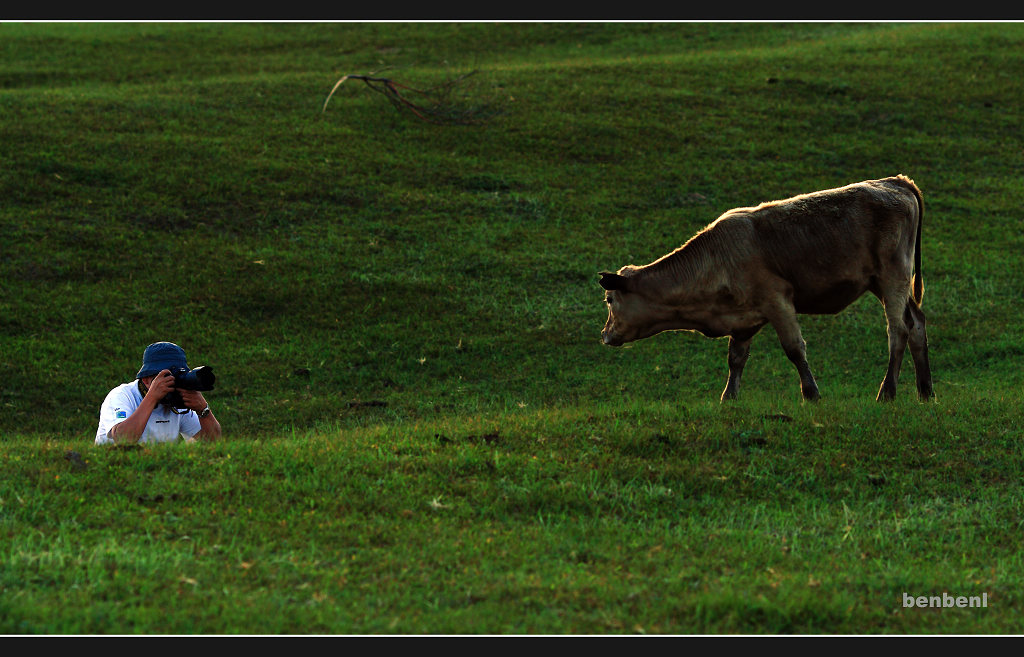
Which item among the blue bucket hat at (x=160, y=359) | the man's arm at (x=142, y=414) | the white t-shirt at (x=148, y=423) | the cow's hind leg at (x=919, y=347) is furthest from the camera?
the cow's hind leg at (x=919, y=347)

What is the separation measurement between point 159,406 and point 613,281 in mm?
5298

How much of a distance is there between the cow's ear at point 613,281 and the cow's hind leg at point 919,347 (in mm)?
3503

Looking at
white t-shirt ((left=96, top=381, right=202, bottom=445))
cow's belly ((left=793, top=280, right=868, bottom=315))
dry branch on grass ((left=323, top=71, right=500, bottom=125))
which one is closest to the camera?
Result: white t-shirt ((left=96, top=381, right=202, bottom=445))

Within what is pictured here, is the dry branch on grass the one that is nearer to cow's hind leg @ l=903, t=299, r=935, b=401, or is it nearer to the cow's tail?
the cow's tail

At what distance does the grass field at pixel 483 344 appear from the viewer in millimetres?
7273

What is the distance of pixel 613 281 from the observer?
12617 mm

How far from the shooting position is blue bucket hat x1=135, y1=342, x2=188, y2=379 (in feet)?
32.2

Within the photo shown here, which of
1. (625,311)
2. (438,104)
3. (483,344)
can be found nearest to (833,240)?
(625,311)

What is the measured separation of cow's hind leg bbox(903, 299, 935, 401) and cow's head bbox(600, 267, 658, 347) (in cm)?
319

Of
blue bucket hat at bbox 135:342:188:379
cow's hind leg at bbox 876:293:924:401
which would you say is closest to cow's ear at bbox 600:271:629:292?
cow's hind leg at bbox 876:293:924:401

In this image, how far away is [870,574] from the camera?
7504 millimetres

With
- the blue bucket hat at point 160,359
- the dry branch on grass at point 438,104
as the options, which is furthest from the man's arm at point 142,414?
the dry branch on grass at point 438,104

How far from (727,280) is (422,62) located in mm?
26866

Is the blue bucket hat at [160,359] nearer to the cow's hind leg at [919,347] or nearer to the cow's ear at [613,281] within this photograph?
the cow's ear at [613,281]
